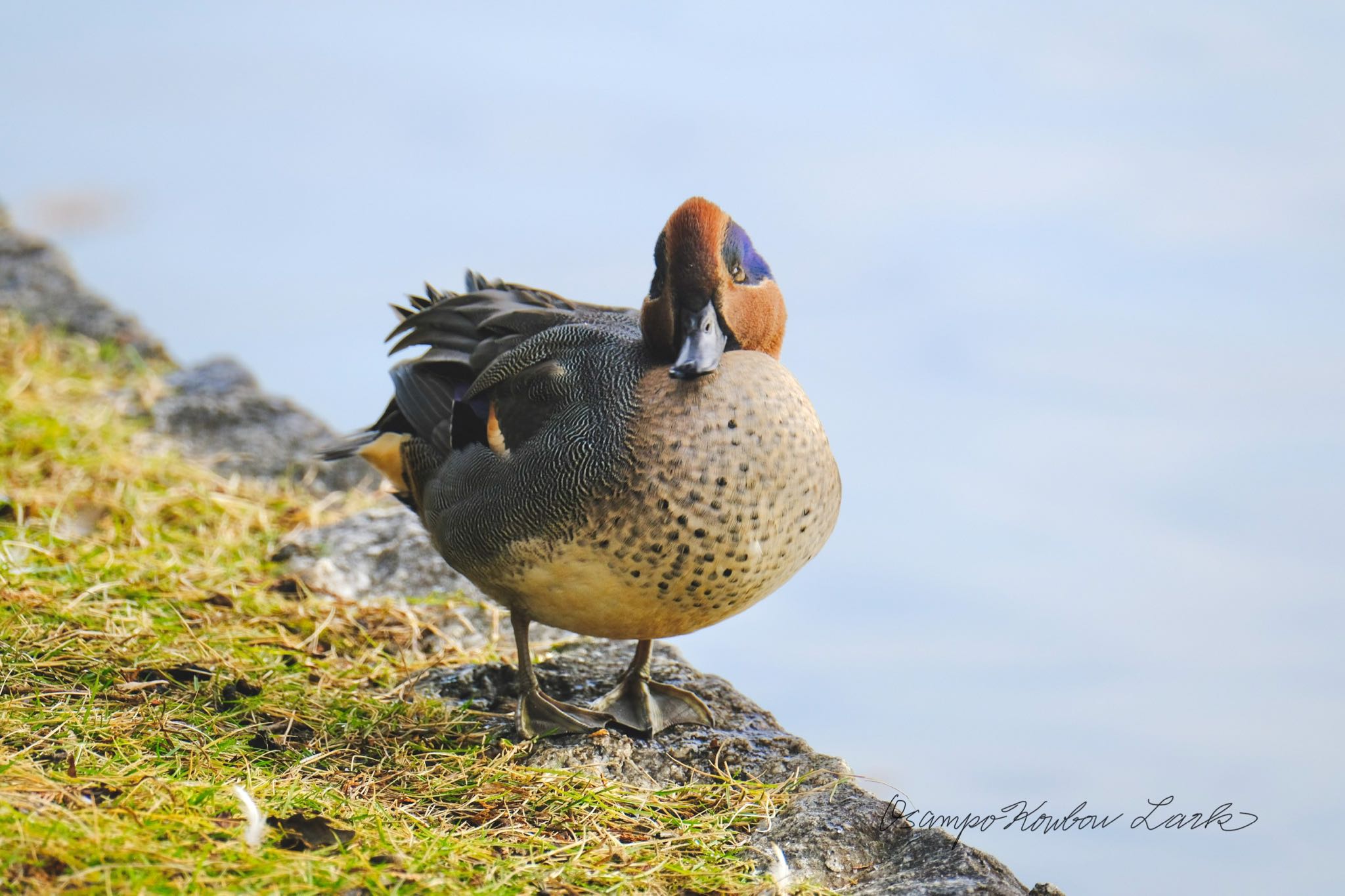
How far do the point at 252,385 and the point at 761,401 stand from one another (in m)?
3.81

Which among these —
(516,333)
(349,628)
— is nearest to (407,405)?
(516,333)

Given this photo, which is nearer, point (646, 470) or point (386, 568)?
point (646, 470)

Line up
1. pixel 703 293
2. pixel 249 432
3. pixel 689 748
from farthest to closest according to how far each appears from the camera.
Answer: pixel 249 432
pixel 689 748
pixel 703 293

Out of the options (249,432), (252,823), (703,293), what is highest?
(703,293)

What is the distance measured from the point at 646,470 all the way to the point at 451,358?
2.80ft

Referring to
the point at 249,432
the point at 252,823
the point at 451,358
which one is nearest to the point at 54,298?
the point at 249,432

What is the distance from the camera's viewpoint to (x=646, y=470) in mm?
2770

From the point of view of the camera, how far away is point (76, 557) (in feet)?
12.8

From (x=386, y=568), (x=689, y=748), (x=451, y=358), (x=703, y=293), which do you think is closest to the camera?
(x=703, y=293)

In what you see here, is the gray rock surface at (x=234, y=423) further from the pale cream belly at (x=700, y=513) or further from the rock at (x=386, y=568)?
the pale cream belly at (x=700, y=513)

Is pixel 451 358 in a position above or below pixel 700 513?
above

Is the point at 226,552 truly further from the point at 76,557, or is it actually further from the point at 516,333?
the point at 516,333

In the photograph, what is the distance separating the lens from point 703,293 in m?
2.87

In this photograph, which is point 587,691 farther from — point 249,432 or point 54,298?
point 54,298
